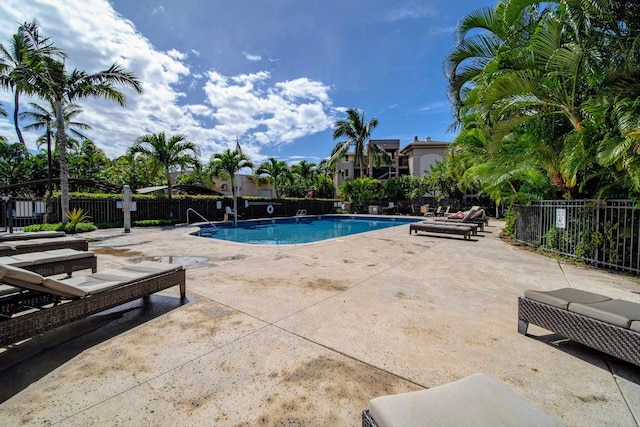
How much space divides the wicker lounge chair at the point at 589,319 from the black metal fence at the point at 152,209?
1570cm

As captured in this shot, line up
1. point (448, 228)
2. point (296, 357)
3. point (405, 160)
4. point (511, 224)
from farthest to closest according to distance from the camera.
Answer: point (405, 160) → point (511, 224) → point (448, 228) → point (296, 357)

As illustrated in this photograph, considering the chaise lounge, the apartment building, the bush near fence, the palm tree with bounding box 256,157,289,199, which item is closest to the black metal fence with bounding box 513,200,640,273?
the chaise lounge

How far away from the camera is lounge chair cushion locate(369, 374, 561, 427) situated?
3.91ft

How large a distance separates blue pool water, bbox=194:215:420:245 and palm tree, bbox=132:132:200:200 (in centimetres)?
446

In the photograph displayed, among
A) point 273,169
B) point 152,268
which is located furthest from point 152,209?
point 152,268

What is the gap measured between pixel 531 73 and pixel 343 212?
2129cm

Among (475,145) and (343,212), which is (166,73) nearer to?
(475,145)

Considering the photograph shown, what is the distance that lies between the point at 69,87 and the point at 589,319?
1617 cm

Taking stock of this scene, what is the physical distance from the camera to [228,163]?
65.1 feet

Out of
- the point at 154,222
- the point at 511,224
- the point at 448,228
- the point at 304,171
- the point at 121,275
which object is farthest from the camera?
the point at 304,171

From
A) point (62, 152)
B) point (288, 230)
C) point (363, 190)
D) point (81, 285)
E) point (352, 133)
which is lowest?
point (288, 230)

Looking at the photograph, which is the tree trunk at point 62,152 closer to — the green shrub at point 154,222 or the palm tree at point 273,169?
the green shrub at point 154,222

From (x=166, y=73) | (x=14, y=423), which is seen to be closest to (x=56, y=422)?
(x=14, y=423)

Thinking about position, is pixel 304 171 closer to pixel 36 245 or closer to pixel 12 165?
pixel 12 165
